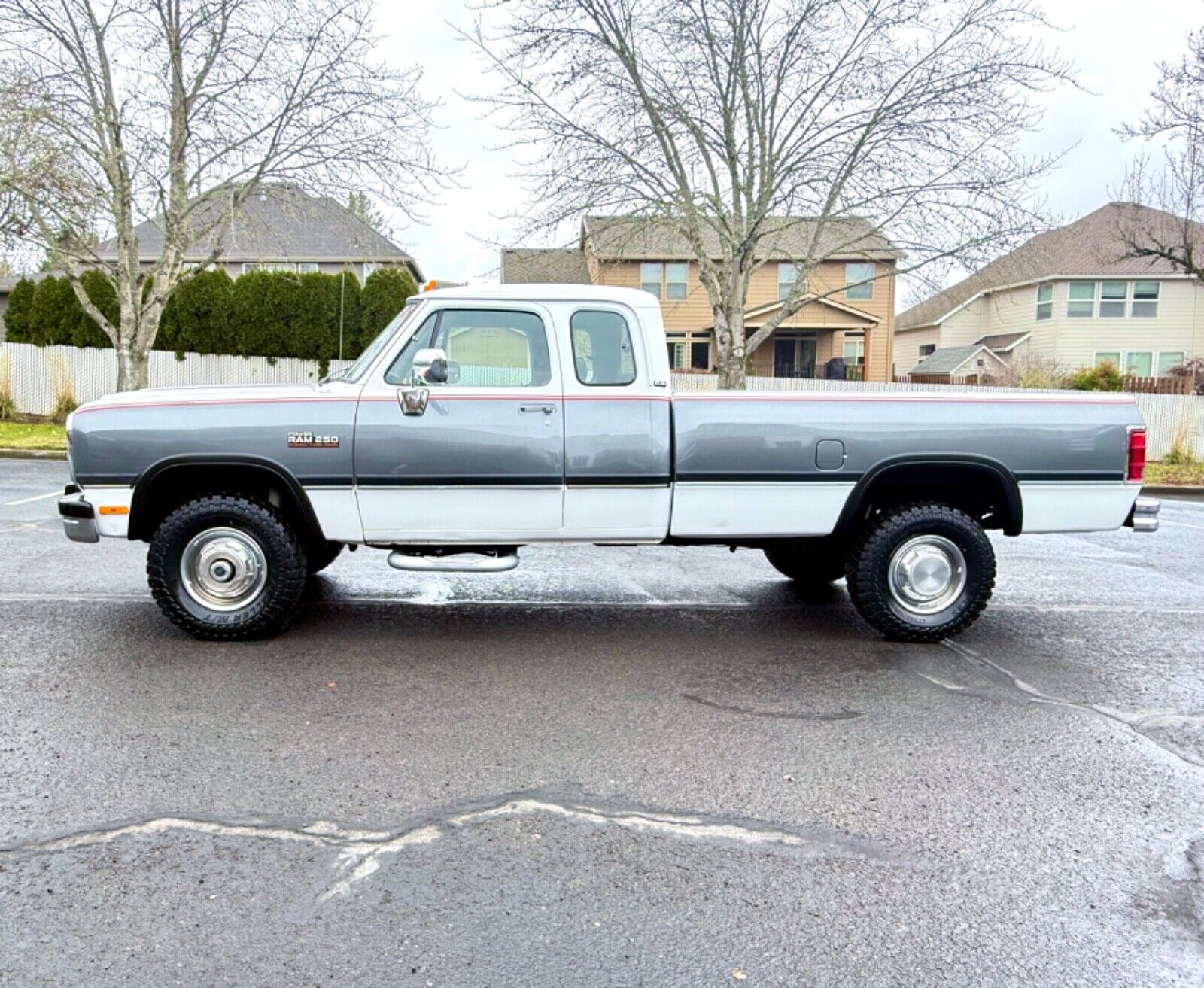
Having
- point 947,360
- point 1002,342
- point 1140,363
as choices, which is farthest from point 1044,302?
point 947,360

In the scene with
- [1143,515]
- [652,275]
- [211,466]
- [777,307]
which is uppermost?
[652,275]

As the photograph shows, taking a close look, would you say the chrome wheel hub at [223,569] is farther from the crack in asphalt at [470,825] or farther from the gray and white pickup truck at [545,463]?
the crack in asphalt at [470,825]

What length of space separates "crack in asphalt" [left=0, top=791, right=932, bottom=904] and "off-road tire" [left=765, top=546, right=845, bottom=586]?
3662 millimetres

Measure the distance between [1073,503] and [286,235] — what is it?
2990 centimetres

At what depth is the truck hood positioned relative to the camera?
5.20m

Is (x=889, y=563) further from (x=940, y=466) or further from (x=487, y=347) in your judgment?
(x=487, y=347)

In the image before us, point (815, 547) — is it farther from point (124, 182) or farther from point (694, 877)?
point (124, 182)

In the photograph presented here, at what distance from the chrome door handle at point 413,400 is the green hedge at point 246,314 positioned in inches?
701

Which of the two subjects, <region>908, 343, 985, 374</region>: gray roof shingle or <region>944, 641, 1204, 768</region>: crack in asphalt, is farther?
<region>908, 343, 985, 374</region>: gray roof shingle

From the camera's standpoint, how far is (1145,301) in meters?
33.2

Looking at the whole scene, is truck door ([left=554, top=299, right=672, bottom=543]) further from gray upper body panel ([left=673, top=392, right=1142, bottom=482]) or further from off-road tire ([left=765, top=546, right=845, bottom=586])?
off-road tire ([left=765, top=546, right=845, bottom=586])

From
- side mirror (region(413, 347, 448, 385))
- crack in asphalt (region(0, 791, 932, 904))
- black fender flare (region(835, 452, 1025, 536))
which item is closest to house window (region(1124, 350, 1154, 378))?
black fender flare (region(835, 452, 1025, 536))

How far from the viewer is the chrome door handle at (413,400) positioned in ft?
17.1

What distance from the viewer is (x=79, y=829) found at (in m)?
3.21
